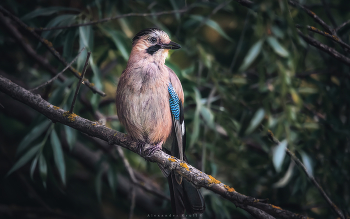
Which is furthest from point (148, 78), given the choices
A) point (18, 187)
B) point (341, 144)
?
point (18, 187)

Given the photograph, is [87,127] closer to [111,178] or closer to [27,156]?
[27,156]

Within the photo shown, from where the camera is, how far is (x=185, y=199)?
2889 mm

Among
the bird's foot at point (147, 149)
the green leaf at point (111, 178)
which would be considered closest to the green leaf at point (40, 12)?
the bird's foot at point (147, 149)

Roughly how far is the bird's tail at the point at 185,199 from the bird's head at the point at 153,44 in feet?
3.92

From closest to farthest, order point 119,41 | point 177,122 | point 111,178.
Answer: point 177,122
point 119,41
point 111,178

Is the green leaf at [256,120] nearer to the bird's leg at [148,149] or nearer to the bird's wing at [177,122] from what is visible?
the bird's wing at [177,122]

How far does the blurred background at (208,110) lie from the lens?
3189 mm

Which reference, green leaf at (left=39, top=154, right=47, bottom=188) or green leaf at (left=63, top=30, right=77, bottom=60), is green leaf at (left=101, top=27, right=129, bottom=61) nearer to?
green leaf at (left=63, top=30, right=77, bottom=60)

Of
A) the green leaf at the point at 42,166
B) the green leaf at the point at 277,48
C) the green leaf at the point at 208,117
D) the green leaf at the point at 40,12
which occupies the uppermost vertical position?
→ the green leaf at the point at 40,12

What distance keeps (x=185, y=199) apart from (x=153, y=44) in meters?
1.59

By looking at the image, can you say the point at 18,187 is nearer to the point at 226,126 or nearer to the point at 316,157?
the point at 226,126

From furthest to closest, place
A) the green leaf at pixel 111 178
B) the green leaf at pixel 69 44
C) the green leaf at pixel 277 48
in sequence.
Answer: the green leaf at pixel 111 178
the green leaf at pixel 277 48
the green leaf at pixel 69 44

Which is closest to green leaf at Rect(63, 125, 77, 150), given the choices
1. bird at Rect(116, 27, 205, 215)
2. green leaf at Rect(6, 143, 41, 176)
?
green leaf at Rect(6, 143, 41, 176)

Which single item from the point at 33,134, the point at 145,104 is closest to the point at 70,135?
the point at 33,134
